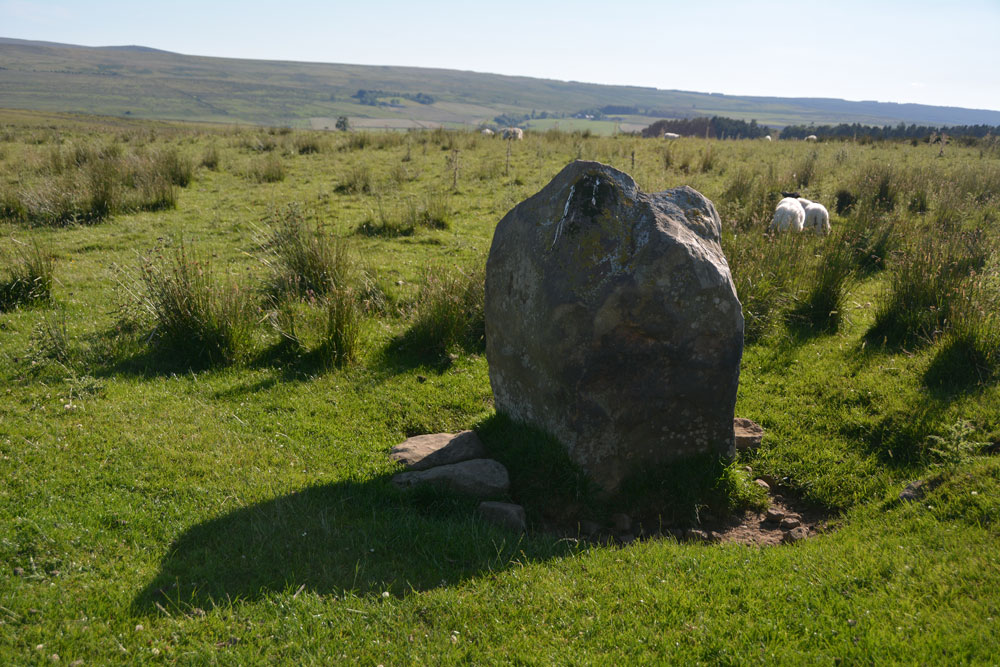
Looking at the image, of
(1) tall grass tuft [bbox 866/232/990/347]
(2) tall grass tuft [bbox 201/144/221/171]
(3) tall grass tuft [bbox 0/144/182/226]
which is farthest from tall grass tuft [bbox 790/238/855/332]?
(2) tall grass tuft [bbox 201/144/221/171]

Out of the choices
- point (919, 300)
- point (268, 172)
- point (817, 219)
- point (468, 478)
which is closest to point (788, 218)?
point (817, 219)

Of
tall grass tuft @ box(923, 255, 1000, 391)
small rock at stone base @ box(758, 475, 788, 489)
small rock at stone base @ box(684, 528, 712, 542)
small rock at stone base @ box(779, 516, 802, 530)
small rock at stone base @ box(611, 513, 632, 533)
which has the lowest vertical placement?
small rock at stone base @ box(611, 513, 632, 533)

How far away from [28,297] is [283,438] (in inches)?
195

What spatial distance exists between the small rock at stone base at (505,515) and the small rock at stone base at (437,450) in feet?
2.24

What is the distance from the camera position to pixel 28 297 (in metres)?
7.90

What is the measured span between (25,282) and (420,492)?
6.61m

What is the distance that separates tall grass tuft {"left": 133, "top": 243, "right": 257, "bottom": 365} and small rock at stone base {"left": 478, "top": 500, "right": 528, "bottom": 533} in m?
3.77

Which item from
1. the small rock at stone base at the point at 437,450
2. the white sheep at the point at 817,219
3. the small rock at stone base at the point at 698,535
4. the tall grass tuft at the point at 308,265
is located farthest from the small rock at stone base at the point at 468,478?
the white sheep at the point at 817,219

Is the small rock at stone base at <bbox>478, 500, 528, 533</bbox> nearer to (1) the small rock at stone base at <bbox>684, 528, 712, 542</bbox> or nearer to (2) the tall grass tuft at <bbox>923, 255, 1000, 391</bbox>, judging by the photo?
(1) the small rock at stone base at <bbox>684, 528, 712, 542</bbox>

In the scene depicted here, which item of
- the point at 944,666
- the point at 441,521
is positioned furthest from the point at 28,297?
the point at 944,666

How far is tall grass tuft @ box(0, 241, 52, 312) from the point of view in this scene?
7.86 m

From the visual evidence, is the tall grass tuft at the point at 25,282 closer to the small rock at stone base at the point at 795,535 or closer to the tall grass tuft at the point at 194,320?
the tall grass tuft at the point at 194,320

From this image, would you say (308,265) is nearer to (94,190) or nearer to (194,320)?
(194,320)

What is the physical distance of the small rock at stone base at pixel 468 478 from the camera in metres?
4.79
